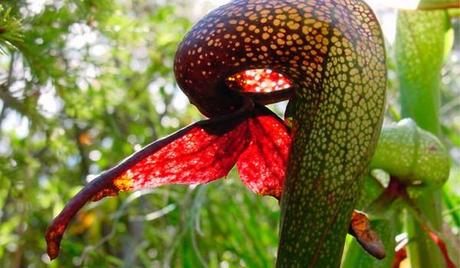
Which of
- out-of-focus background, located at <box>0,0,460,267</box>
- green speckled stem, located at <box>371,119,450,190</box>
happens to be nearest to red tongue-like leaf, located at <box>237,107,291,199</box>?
green speckled stem, located at <box>371,119,450,190</box>

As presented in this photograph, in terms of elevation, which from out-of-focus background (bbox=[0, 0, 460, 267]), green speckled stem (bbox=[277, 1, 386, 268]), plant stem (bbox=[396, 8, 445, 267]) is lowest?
out-of-focus background (bbox=[0, 0, 460, 267])

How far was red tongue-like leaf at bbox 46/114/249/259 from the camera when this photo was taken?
0.68 metres

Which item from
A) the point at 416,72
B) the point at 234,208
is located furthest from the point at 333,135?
the point at 234,208

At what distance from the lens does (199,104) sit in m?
0.76

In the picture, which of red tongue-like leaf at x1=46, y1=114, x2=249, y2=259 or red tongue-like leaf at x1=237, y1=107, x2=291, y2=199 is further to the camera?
red tongue-like leaf at x1=237, y1=107, x2=291, y2=199

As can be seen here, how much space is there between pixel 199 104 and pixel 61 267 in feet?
3.95

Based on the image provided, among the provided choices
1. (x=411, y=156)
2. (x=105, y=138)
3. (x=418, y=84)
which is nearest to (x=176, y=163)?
(x=411, y=156)

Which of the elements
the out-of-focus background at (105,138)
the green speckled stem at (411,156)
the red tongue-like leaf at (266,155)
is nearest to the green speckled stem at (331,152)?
the red tongue-like leaf at (266,155)

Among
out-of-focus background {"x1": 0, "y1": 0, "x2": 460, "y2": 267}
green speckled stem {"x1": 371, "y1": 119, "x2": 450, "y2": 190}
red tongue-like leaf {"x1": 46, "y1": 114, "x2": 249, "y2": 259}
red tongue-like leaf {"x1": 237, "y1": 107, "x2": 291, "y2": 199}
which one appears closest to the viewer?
red tongue-like leaf {"x1": 46, "y1": 114, "x2": 249, "y2": 259}

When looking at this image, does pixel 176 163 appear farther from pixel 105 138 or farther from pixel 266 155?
pixel 105 138

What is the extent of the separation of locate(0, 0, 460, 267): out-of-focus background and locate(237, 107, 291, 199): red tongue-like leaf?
290 millimetres

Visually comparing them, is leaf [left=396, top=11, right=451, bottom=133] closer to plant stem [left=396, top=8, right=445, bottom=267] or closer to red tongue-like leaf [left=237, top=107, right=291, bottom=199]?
plant stem [left=396, top=8, right=445, bottom=267]

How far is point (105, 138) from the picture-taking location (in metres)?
1.87

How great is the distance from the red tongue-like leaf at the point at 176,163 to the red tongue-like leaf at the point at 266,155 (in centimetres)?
1
